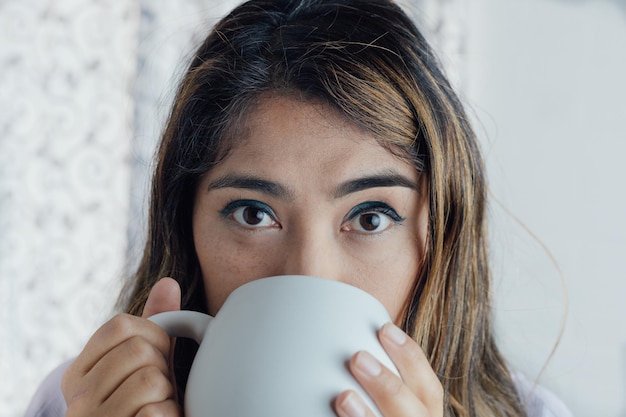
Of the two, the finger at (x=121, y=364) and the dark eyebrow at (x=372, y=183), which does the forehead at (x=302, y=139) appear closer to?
the dark eyebrow at (x=372, y=183)

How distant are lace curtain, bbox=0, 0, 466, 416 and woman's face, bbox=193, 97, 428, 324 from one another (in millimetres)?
1002

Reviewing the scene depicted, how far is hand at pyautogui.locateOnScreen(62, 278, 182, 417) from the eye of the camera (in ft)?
2.19

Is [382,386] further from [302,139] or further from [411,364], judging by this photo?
[302,139]

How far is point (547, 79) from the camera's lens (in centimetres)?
213

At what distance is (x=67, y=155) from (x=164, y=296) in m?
1.29

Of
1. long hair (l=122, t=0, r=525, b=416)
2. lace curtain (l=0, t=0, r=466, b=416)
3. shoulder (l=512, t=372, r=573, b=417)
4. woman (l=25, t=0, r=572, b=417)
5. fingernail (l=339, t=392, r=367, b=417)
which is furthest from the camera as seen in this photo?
lace curtain (l=0, t=0, r=466, b=416)

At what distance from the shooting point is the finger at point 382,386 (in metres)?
0.58

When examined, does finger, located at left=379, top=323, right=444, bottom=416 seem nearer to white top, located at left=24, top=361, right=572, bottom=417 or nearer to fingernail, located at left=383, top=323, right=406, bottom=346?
fingernail, located at left=383, top=323, right=406, bottom=346

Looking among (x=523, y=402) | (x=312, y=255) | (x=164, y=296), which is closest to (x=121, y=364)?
(x=164, y=296)

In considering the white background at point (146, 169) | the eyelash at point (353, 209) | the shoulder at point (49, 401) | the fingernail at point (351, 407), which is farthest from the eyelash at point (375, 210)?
the white background at point (146, 169)

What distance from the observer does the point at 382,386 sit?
59 centimetres

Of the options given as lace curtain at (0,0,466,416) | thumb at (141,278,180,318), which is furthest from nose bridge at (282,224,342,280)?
lace curtain at (0,0,466,416)

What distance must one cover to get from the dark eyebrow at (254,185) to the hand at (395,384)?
0.25 metres

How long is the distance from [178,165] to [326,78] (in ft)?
0.83
